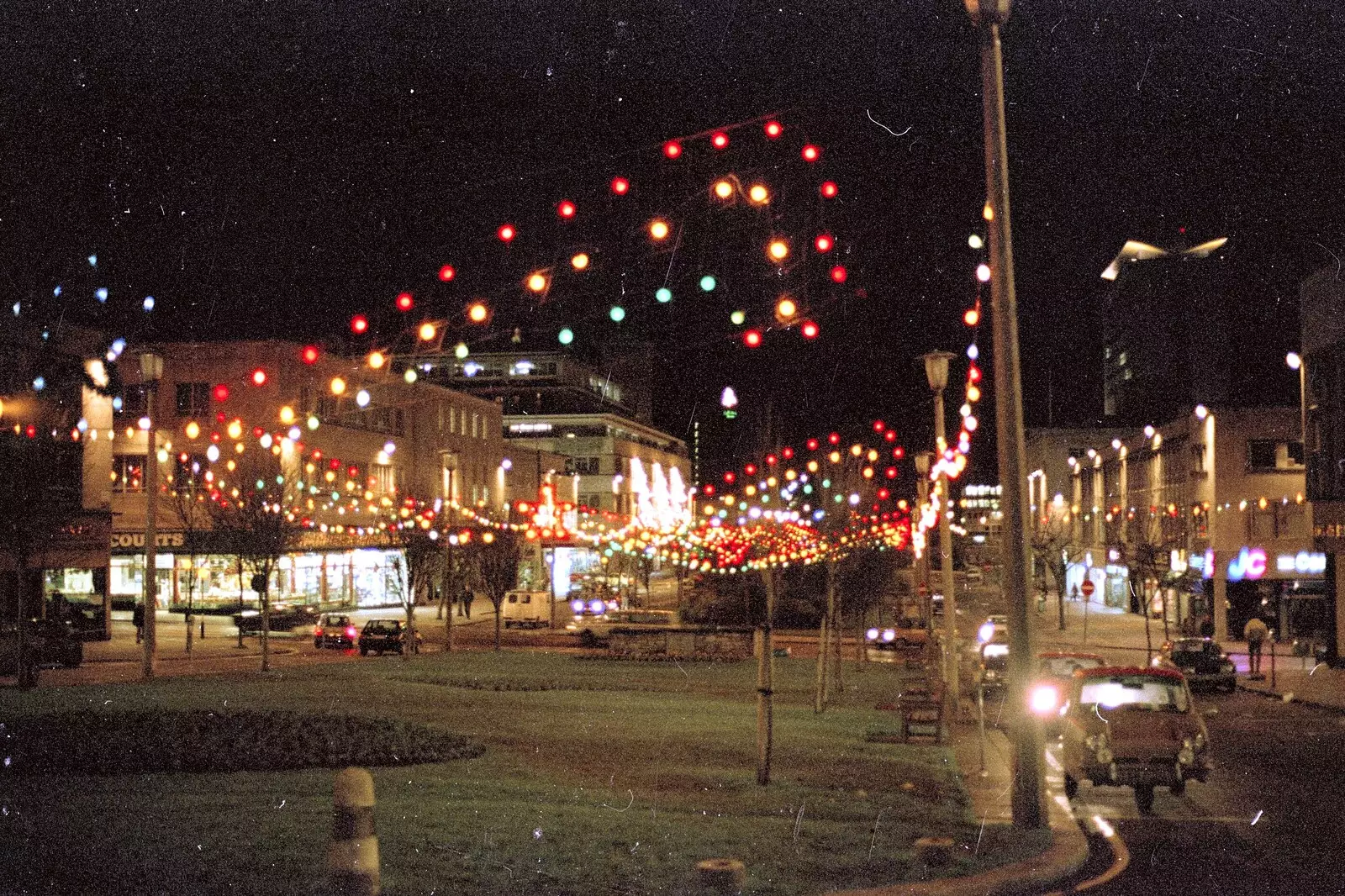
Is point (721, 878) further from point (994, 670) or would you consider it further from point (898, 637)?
point (898, 637)

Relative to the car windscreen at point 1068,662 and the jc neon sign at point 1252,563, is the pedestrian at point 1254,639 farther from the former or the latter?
the jc neon sign at point 1252,563

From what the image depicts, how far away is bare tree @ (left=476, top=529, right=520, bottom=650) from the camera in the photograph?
145 ft

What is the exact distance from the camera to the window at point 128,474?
5622cm

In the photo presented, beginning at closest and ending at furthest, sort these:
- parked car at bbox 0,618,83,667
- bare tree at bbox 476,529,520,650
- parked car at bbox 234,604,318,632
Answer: parked car at bbox 0,618,83,667 → bare tree at bbox 476,529,520,650 → parked car at bbox 234,604,318,632

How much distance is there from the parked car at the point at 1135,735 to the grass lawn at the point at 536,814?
1.61m

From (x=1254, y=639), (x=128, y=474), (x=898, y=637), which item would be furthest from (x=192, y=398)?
(x=1254, y=639)

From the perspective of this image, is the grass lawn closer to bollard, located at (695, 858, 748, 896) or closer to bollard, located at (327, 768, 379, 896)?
bollard, located at (695, 858, 748, 896)

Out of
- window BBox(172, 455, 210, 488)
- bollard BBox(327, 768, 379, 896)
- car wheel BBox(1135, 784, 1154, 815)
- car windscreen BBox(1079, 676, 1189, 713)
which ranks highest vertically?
window BBox(172, 455, 210, 488)

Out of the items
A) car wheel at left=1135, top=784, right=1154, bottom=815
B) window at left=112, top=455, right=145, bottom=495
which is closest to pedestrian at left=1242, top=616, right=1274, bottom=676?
car wheel at left=1135, top=784, right=1154, bottom=815

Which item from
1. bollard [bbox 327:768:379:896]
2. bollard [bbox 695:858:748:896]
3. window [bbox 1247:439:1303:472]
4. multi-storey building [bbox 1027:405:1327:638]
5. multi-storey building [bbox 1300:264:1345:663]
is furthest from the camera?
window [bbox 1247:439:1303:472]

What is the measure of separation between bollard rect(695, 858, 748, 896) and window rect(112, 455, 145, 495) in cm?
5158

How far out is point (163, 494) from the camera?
5491cm

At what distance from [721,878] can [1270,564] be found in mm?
51832

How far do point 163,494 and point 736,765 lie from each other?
44335 millimetres
